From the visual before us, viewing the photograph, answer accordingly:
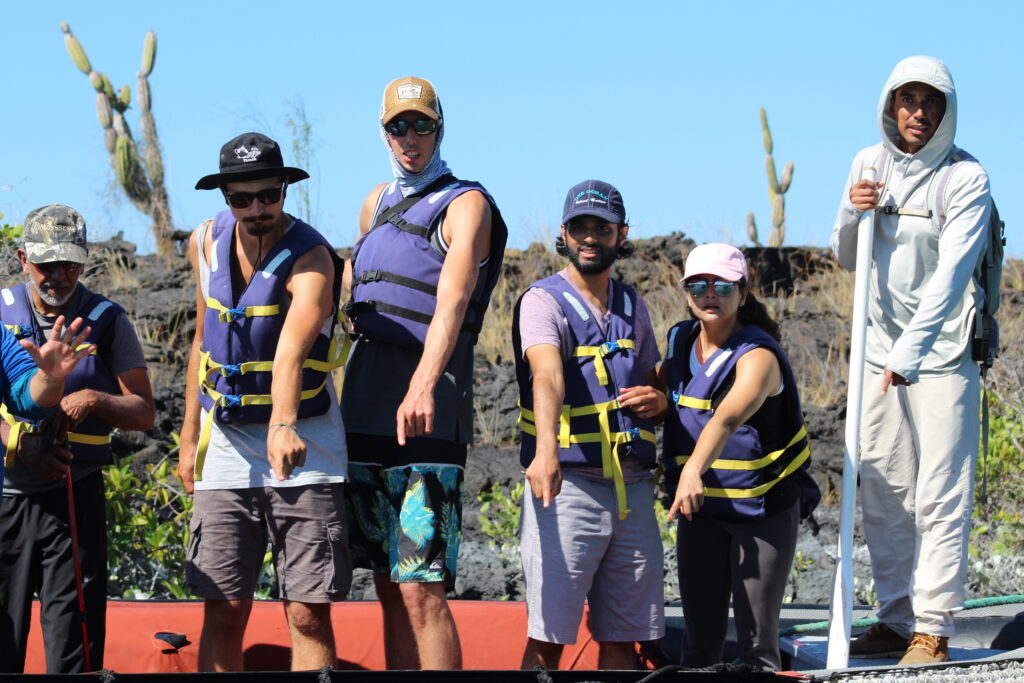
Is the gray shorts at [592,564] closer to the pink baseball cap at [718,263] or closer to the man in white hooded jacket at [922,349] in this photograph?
the pink baseball cap at [718,263]

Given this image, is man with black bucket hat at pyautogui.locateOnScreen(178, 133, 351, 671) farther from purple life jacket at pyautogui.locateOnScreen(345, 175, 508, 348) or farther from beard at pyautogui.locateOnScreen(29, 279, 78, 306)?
beard at pyautogui.locateOnScreen(29, 279, 78, 306)

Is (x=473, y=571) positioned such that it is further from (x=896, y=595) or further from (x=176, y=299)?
(x=176, y=299)

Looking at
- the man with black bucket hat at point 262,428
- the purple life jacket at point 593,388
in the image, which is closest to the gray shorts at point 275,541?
the man with black bucket hat at point 262,428

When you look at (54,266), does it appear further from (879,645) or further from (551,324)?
(879,645)

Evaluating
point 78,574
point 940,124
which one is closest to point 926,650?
point 940,124

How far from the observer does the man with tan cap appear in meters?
4.18

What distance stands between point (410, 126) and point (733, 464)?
5.12 ft

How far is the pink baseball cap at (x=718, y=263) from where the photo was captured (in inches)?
171

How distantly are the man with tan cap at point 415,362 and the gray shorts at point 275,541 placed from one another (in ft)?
0.69

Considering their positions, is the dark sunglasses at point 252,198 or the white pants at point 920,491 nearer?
the dark sunglasses at point 252,198

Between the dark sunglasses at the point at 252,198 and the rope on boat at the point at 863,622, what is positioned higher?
the dark sunglasses at the point at 252,198

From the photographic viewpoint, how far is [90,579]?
4.50 m

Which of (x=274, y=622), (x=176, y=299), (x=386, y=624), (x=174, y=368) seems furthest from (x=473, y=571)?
(x=176, y=299)

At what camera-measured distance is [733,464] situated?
4.34m
